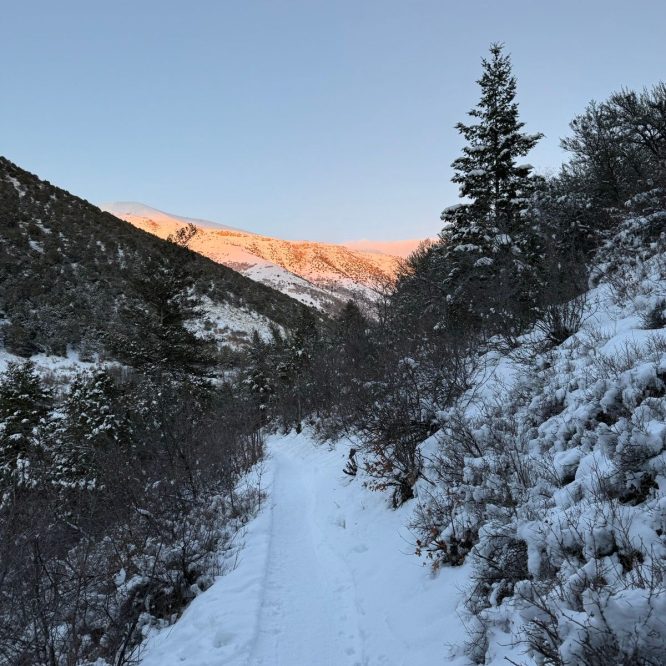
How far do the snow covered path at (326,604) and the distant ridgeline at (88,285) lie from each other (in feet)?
52.1

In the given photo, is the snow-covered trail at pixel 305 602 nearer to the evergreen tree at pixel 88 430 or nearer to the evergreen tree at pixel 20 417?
the evergreen tree at pixel 88 430

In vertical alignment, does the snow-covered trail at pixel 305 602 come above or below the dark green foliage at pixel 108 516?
above

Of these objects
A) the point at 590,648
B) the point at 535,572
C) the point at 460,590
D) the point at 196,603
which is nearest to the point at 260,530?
the point at 196,603

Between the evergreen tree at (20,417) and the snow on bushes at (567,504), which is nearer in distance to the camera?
the snow on bushes at (567,504)

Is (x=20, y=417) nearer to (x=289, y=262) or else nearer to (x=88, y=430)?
(x=88, y=430)

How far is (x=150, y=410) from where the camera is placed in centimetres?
1338

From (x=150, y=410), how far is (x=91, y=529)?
16.0ft

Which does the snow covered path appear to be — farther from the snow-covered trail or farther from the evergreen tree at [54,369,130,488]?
the evergreen tree at [54,369,130,488]

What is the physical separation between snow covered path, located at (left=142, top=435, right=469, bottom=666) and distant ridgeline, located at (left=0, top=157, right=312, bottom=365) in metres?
15.9

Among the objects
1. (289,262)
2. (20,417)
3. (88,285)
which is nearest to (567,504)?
(20,417)

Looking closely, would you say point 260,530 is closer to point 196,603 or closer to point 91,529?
point 196,603

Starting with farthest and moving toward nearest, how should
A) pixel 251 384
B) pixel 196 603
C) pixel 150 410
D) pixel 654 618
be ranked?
pixel 251 384 → pixel 150 410 → pixel 196 603 → pixel 654 618

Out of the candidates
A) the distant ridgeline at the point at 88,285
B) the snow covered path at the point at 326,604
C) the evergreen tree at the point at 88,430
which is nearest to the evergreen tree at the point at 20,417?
the evergreen tree at the point at 88,430

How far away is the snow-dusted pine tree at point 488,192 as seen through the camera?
15.3 metres
